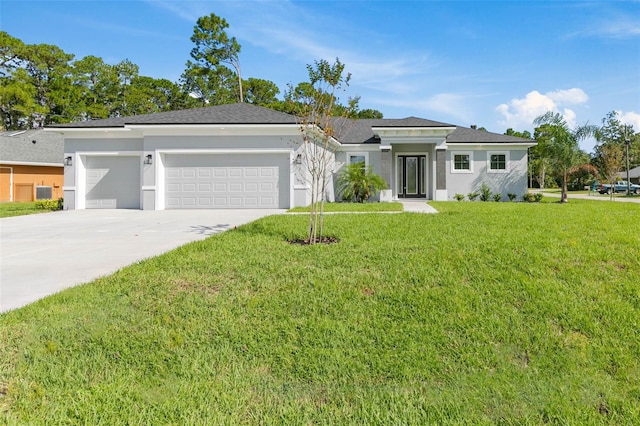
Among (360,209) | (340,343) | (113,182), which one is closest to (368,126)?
(360,209)

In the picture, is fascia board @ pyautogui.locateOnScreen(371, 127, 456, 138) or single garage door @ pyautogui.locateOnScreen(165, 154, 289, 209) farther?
fascia board @ pyautogui.locateOnScreen(371, 127, 456, 138)

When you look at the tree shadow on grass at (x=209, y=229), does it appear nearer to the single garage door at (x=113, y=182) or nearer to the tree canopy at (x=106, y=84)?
the single garage door at (x=113, y=182)

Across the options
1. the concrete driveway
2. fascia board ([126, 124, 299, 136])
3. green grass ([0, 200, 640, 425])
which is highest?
fascia board ([126, 124, 299, 136])

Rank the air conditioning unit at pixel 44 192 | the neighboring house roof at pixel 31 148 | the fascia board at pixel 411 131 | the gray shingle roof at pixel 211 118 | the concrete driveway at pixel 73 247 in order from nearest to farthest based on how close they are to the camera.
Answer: the concrete driveway at pixel 73 247 < the gray shingle roof at pixel 211 118 < the fascia board at pixel 411 131 < the neighboring house roof at pixel 31 148 < the air conditioning unit at pixel 44 192

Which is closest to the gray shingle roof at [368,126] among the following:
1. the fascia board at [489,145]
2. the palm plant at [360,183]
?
the palm plant at [360,183]

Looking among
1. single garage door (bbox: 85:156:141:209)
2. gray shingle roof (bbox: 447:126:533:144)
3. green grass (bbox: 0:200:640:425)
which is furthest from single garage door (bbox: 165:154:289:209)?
gray shingle roof (bbox: 447:126:533:144)

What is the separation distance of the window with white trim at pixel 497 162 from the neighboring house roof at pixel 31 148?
25.7m

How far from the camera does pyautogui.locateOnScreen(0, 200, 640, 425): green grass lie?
2594 mm

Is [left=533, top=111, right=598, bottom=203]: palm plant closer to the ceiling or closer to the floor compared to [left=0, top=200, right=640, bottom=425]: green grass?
closer to the ceiling

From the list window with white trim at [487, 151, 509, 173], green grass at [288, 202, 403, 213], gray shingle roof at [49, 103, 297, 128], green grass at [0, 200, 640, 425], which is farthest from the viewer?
window with white trim at [487, 151, 509, 173]

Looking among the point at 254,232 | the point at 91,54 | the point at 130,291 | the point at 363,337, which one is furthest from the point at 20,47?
the point at 363,337

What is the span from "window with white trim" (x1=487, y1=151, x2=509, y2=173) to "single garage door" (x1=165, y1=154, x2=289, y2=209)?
11506 millimetres

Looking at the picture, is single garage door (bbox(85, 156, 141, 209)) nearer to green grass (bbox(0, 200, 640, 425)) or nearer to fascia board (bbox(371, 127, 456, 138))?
fascia board (bbox(371, 127, 456, 138))

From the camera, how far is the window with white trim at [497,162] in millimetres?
19844
